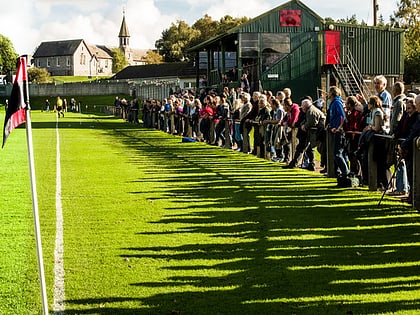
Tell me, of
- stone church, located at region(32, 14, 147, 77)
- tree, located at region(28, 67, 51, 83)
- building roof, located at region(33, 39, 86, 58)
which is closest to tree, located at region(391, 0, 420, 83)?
tree, located at region(28, 67, 51, 83)

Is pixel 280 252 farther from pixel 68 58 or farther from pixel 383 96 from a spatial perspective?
pixel 68 58

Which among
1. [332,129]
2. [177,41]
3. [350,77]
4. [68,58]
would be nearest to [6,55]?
[68,58]

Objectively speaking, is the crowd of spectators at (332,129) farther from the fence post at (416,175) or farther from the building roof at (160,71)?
the building roof at (160,71)

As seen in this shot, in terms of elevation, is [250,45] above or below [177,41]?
below

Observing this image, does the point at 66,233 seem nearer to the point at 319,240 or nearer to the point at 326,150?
the point at 319,240

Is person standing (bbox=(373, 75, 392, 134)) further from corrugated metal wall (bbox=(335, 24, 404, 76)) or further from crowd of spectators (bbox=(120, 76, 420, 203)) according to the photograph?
corrugated metal wall (bbox=(335, 24, 404, 76))

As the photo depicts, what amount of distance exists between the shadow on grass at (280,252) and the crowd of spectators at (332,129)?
0.71 m

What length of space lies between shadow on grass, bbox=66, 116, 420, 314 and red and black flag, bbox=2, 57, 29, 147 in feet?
6.08

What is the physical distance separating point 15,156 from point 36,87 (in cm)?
10013

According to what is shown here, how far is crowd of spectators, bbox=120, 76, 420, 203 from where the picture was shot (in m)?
13.7

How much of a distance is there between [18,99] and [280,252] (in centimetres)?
408

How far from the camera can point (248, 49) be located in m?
46.7

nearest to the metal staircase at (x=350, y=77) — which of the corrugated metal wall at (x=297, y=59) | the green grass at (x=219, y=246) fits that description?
the corrugated metal wall at (x=297, y=59)

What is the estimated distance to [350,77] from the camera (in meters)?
45.0
